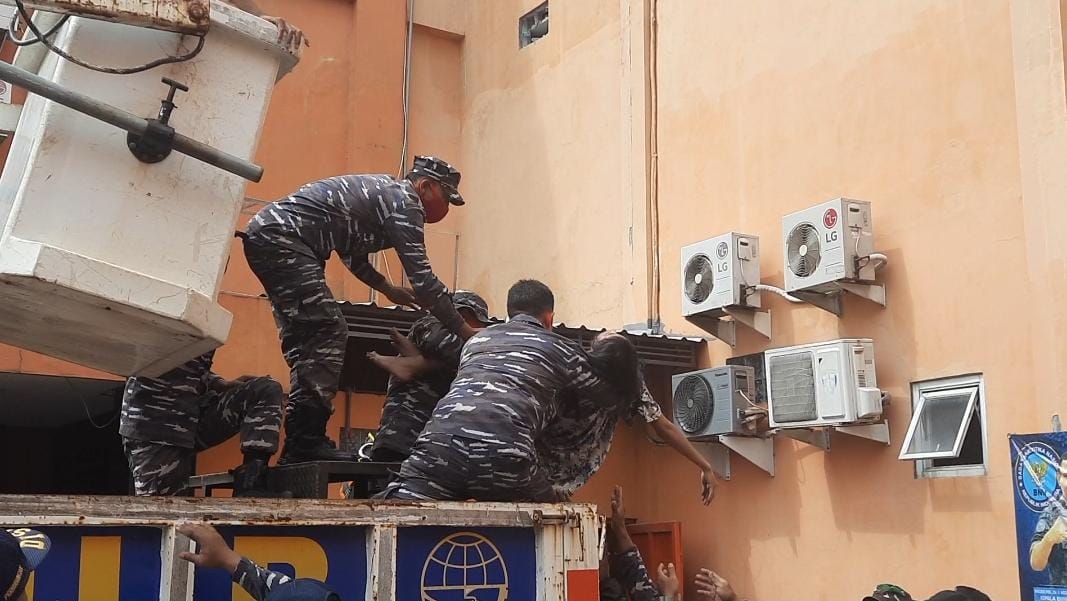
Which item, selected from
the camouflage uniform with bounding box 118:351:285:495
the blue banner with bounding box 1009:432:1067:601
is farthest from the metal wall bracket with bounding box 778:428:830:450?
the camouflage uniform with bounding box 118:351:285:495

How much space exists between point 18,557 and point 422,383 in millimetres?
2645

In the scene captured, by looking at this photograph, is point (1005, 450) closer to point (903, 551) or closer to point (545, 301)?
point (903, 551)

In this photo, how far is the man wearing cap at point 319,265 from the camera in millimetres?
4262

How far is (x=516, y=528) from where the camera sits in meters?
3.17

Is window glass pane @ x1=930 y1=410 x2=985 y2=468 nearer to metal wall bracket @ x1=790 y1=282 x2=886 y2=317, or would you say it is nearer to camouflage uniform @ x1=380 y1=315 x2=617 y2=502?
metal wall bracket @ x1=790 y1=282 x2=886 y2=317

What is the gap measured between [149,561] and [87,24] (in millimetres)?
1603

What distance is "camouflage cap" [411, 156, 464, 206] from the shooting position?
4629mm

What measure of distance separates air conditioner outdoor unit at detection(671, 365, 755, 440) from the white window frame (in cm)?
126

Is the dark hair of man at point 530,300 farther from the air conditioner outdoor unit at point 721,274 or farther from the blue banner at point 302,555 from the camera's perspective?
the air conditioner outdoor unit at point 721,274

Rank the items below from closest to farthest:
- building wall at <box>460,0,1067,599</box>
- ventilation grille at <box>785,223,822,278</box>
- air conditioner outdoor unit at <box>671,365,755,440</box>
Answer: building wall at <box>460,0,1067,599</box> → ventilation grille at <box>785,223,822,278</box> → air conditioner outdoor unit at <box>671,365,755,440</box>

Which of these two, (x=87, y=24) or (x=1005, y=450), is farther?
(x=1005, y=450)

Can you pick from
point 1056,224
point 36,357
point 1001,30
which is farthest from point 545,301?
point 36,357

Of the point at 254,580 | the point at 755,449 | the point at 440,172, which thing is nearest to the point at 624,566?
the point at 254,580

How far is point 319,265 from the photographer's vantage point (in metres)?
4.38
